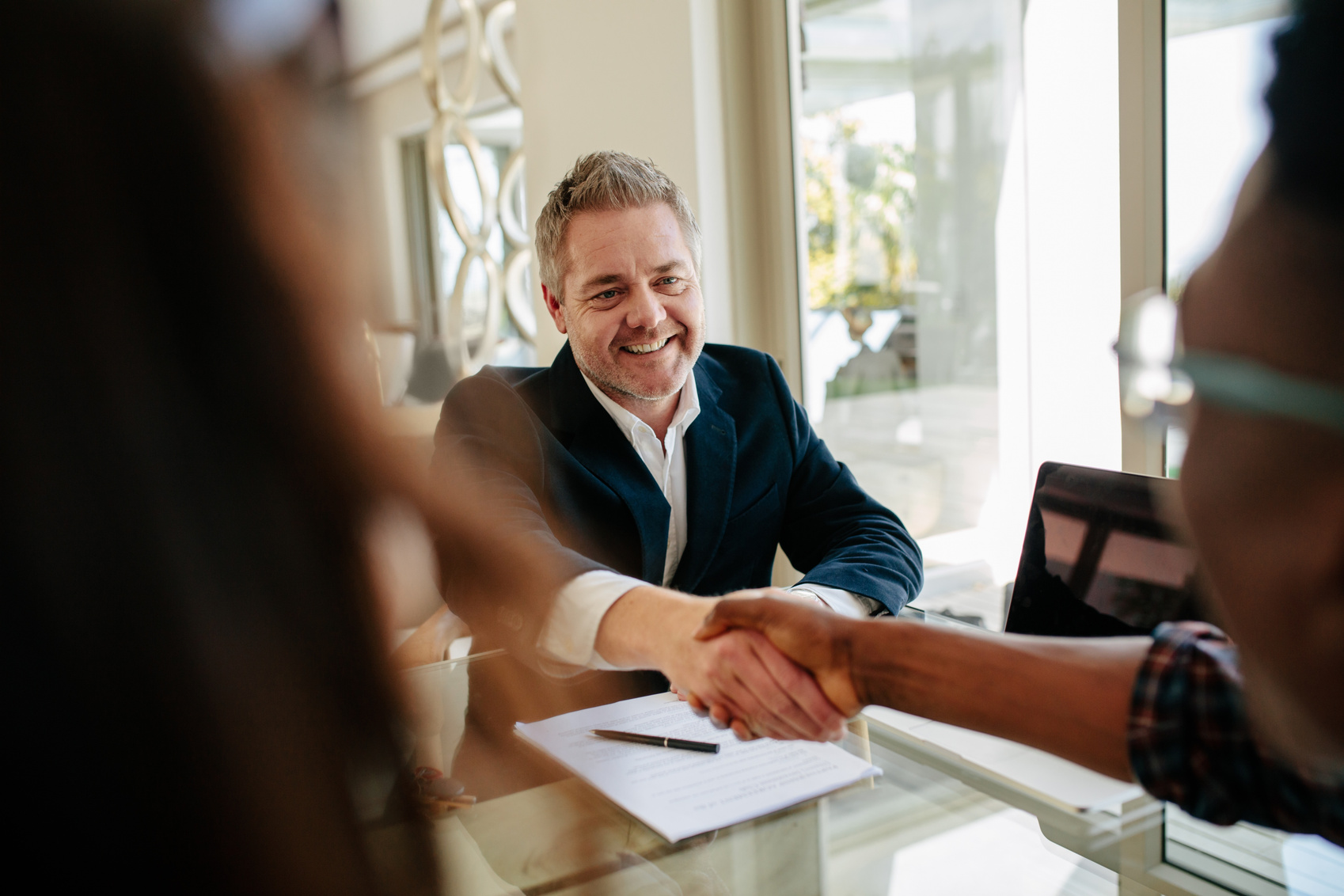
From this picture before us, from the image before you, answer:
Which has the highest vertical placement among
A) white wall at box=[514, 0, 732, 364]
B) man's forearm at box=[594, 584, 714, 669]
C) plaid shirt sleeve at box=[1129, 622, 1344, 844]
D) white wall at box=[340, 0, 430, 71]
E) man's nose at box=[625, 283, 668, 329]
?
white wall at box=[514, 0, 732, 364]

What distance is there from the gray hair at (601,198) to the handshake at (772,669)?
30.2 inches

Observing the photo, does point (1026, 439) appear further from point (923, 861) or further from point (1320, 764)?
point (1320, 764)

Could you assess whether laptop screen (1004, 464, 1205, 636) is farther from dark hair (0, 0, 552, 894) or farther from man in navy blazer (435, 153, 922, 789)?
dark hair (0, 0, 552, 894)

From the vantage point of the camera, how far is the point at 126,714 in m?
0.27

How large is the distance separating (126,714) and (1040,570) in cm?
126

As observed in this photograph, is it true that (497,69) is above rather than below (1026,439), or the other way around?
above

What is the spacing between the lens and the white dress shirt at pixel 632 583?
4.01ft

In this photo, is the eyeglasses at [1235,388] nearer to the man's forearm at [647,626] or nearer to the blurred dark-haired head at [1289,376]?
the blurred dark-haired head at [1289,376]

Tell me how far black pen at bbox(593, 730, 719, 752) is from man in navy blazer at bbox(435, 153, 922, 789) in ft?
0.80

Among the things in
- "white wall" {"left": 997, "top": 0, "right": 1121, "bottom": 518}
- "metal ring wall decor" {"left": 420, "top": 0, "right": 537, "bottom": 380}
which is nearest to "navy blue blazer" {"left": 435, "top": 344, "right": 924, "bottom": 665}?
"white wall" {"left": 997, "top": 0, "right": 1121, "bottom": 518}

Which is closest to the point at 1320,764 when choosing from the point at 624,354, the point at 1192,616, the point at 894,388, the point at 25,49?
the point at 1192,616

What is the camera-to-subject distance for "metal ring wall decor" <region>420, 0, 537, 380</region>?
3.43 m

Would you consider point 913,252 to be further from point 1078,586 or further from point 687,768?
point 687,768

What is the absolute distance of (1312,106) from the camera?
462 millimetres
